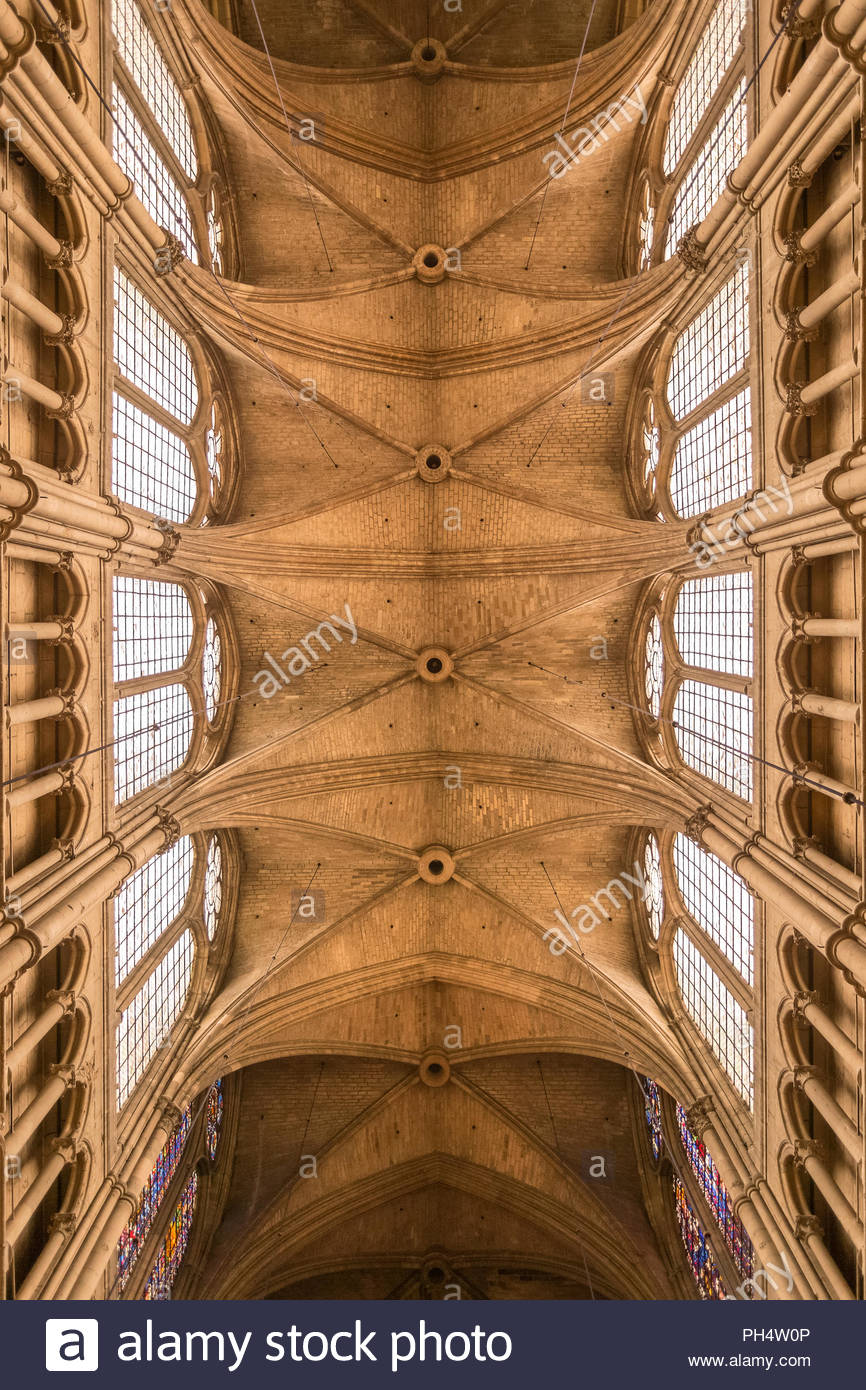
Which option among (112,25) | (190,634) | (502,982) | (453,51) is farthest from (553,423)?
(502,982)

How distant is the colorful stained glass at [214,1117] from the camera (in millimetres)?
19984

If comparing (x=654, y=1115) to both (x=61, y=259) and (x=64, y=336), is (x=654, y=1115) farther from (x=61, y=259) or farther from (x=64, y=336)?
(x=61, y=259)

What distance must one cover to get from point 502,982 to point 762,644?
10463mm

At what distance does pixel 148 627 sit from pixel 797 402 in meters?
11.3

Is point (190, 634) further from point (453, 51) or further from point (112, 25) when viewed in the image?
point (453, 51)

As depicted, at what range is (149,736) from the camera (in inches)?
645

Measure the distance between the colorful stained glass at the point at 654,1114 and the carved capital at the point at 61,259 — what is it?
18854mm

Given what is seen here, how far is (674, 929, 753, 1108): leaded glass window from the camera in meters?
14.8

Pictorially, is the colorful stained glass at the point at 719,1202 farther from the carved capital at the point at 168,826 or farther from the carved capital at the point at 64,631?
the carved capital at the point at 64,631

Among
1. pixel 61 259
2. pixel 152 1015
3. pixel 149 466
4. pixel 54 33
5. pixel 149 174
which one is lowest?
pixel 152 1015

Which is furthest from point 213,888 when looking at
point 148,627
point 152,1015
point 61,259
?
point 61,259

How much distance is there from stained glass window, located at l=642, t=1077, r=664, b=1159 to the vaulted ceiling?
0.55 metres

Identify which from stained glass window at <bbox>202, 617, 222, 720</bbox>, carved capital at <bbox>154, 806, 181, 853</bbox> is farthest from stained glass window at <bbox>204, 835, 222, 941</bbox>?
carved capital at <bbox>154, 806, 181, 853</bbox>

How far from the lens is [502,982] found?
19.9 meters
